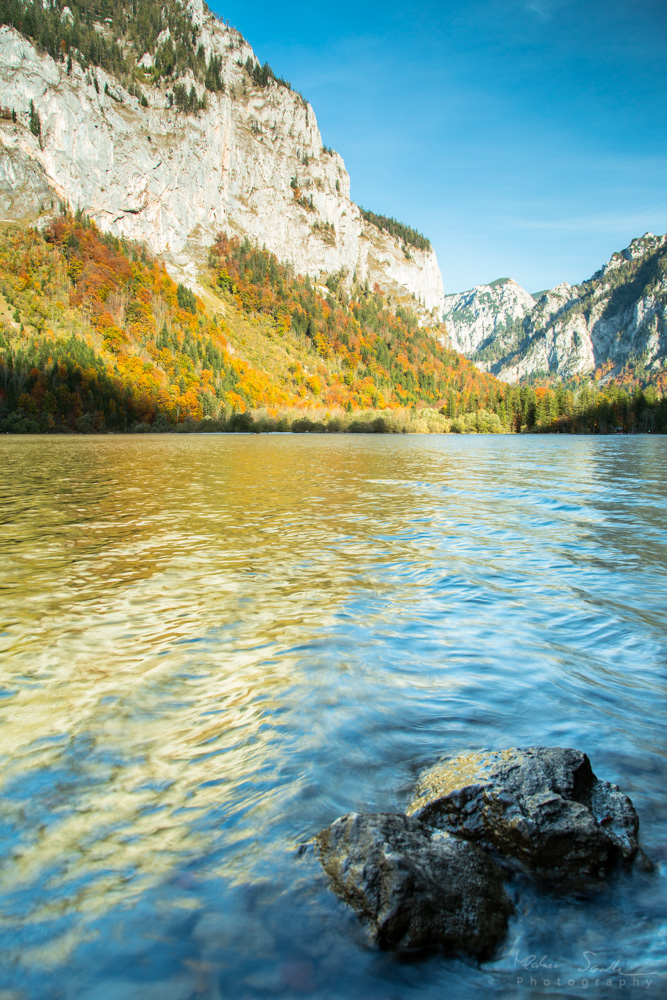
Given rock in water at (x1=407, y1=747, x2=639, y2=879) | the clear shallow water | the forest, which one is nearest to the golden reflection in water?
the clear shallow water

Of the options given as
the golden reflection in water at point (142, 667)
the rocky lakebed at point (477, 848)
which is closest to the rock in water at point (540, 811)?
the rocky lakebed at point (477, 848)

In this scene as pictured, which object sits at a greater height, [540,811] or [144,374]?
[144,374]

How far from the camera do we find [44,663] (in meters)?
6.29

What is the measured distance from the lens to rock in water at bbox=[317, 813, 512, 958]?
8.83 feet

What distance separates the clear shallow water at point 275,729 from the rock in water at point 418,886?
99mm

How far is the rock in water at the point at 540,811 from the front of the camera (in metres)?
3.21

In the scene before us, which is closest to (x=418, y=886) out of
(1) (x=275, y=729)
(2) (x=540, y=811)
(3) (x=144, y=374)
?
(2) (x=540, y=811)

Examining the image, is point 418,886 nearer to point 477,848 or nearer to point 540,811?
→ point 477,848

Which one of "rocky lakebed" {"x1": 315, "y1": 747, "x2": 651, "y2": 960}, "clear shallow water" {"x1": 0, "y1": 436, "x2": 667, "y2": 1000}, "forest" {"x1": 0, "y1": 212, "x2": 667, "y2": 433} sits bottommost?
"clear shallow water" {"x1": 0, "y1": 436, "x2": 667, "y2": 1000}

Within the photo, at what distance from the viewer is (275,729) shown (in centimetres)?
502

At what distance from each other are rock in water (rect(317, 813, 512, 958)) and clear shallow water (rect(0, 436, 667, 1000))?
0.10 m

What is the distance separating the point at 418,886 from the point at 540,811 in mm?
1045

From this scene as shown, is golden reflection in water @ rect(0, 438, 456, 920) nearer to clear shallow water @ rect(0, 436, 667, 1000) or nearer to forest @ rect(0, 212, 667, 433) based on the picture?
clear shallow water @ rect(0, 436, 667, 1000)

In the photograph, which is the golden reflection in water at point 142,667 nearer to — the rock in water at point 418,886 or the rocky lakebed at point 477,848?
the rock in water at point 418,886
